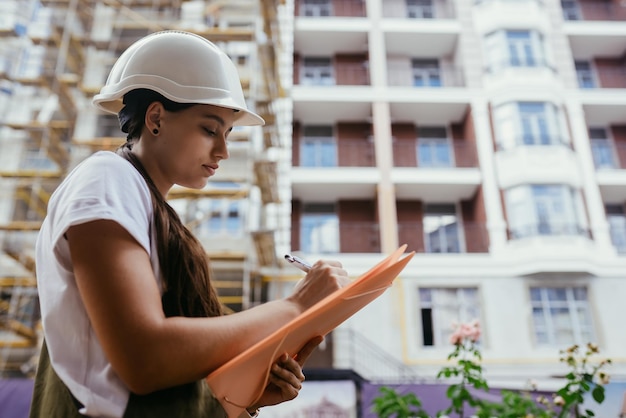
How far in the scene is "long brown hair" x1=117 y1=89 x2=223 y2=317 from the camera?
590mm

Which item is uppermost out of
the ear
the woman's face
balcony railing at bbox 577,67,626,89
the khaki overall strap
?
balcony railing at bbox 577,67,626,89

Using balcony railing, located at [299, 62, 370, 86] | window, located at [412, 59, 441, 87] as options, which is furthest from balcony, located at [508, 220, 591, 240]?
balcony railing, located at [299, 62, 370, 86]

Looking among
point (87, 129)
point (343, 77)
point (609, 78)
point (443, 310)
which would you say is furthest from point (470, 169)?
point (87, 129)

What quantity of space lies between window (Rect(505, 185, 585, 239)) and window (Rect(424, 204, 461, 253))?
907 millimetres

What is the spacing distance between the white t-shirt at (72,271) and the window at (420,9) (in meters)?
11.0

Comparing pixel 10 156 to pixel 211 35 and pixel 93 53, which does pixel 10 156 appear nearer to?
pixel 93 53

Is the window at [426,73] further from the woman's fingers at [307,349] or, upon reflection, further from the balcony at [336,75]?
the woman's fingers at [307,349]

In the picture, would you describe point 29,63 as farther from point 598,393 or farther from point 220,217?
point 598,393

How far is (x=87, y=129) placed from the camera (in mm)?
8055

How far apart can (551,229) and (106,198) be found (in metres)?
8.79

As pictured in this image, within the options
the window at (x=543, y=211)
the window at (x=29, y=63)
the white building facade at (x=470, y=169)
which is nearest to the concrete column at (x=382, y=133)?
the white building facade at (x=470, y=169)

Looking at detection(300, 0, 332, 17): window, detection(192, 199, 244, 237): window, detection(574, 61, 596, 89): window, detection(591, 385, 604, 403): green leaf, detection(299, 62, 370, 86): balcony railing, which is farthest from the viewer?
detection(300, 0, 332, 17): window

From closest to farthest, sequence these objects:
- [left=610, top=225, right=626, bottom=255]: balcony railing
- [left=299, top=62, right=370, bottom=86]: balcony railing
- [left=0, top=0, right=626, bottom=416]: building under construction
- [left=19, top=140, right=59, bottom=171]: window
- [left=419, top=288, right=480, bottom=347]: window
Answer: [left=0, top=0, right=626, bottom=416]: building under construction < [left=419, top=288, right=480, bottom=347]: window < [left=19, top=140, right=59, bottom=171]: window < [left=610, top=225, right=626, bottom=255]: balcony railing < [left=299, top=62, right=370, bottom=86]: balcony railing

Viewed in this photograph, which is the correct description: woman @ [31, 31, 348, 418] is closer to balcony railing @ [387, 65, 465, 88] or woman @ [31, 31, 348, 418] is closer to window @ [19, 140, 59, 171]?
window @ [19, 140, 59, 171]
